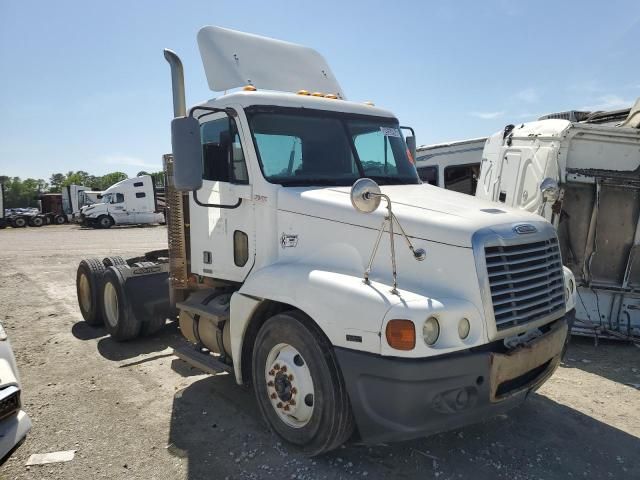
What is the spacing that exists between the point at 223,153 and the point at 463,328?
8.36ft

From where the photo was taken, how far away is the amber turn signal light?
279cm

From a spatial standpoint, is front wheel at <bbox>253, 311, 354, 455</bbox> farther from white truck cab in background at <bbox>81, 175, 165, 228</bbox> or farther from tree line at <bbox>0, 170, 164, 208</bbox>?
tree line at <bbox>0, 170, 164, 208</bbox>

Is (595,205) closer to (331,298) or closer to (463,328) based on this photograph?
(463,328)

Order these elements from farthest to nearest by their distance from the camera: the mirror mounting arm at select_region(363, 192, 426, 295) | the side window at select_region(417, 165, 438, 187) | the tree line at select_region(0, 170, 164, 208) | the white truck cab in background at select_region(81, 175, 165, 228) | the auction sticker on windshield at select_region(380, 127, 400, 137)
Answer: the tree line at select_region(0, 170, 164, 208) → the white truck cab in background at select_region(81, 175, 165, 228) → the side window at select_region(417, 165, 438, 187) → the auction sticker on windshield at select_region(380, 127, 400, 137) → the mirror mounting arm at select_region(363, 192, 426, 295)

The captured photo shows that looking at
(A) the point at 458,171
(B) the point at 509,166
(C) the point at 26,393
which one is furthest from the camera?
(A) the point at 458,171

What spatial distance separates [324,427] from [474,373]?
1.05m

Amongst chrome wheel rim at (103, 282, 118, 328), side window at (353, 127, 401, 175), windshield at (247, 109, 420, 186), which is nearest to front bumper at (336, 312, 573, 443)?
windshield at (247, 109, 420, 186)

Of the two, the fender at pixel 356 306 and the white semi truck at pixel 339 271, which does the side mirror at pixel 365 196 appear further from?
the fender at pixel 356 306

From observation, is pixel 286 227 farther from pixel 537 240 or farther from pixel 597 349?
pixel 597 349

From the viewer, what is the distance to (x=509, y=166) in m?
7.33

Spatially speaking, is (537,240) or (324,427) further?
(537,240)

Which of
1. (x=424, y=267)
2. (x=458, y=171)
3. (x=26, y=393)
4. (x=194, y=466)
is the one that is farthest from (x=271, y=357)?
(x=458, y=171)

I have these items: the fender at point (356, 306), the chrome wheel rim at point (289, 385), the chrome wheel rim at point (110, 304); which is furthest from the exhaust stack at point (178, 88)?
the chrome wheel rim at point (110, 304)

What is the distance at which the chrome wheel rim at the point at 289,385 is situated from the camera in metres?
3.39
